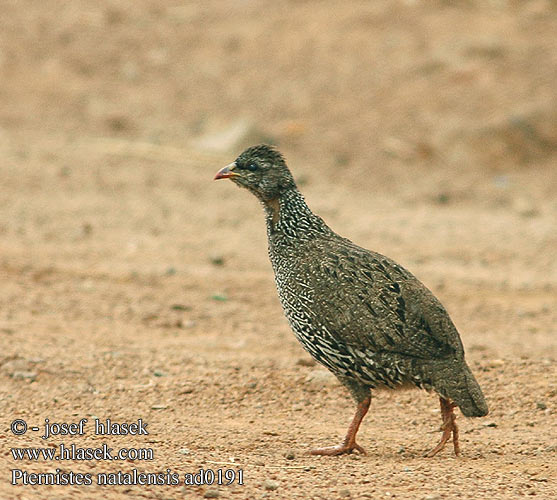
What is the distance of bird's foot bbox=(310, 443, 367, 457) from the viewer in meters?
Result: 6.42

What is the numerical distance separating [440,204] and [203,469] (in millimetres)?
9127

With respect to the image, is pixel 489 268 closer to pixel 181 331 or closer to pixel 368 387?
pixel 181 331

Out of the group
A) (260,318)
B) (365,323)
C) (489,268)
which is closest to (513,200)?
(489,268)

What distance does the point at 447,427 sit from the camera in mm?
6324

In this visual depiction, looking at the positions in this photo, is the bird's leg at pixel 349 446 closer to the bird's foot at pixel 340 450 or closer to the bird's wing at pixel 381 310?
the bird's foot at pixel 340 450

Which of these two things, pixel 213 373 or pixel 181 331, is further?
pixel 181 331

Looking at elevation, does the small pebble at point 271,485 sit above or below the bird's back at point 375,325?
below

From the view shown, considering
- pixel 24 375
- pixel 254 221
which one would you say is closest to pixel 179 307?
pixel 24 375

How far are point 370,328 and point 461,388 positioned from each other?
646 mm

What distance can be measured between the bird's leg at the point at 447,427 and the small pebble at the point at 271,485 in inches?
46.7

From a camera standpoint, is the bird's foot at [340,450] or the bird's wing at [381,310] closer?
the bird's wing at [381,310]

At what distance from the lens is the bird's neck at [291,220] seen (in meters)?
7.15

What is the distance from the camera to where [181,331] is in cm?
934

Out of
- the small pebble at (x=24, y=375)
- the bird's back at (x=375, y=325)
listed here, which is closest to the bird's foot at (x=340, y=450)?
the bird's back at (x=375, y=325)
